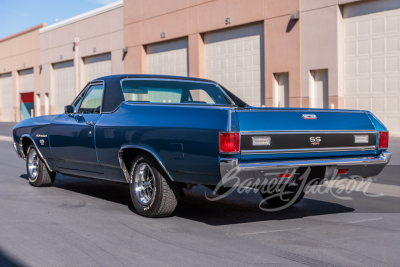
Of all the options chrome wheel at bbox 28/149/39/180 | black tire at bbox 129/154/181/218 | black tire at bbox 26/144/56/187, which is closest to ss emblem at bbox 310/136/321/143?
black tire at bbox 129/154/181/218

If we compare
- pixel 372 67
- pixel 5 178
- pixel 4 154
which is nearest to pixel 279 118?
pixel 5 178

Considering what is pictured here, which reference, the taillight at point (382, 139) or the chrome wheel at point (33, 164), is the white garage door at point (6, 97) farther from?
the taillight at point (382, 139)

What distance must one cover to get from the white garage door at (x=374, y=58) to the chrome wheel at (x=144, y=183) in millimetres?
14743

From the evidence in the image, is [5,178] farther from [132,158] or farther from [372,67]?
[372,67]

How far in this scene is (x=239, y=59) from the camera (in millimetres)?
24469

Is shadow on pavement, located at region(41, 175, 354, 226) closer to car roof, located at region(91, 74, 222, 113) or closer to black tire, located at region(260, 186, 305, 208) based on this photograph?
black tire, located at region(260, 186, 305, 208)

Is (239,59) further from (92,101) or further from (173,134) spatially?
(173,134)

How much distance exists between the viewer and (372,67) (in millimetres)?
19266

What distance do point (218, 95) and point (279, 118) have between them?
7.49 feet

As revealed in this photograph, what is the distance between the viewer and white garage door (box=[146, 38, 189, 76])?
1097 inches

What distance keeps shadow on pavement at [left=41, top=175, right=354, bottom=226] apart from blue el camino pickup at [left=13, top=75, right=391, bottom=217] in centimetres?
35

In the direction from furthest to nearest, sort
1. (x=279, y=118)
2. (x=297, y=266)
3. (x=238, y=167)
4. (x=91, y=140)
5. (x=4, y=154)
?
1. (x=4, y=154)
2. (x=91, y=140)
3. (x=279, y=118)
4. (x=238, y=167)
5. (x=297, y=266)

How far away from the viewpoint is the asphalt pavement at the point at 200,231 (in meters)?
4.46

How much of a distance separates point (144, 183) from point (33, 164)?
11.0 ft
